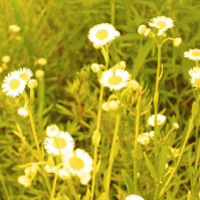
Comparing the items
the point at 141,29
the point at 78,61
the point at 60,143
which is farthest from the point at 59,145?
the point at 78,61

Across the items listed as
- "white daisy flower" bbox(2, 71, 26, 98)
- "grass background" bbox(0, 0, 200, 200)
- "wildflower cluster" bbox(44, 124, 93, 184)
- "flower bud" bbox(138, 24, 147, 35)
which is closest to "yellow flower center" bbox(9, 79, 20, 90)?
"white daisy flower" bbox(2, 71, 26, 98)

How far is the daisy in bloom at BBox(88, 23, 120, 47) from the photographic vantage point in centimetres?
66

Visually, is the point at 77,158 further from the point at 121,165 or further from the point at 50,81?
the point at 50,81

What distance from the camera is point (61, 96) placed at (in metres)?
1.46

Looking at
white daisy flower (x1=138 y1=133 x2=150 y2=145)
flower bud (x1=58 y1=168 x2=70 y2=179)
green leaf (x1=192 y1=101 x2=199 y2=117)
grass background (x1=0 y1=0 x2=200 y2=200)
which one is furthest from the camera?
grass background (x1=0 y1=0 x2=200 y2=200)

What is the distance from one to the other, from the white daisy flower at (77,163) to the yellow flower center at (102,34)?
0.64 feet

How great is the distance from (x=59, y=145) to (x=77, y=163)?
0.04 m

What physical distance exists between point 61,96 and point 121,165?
0.50m

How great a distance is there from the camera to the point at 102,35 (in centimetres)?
68

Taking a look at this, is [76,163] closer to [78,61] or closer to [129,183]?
[129,183]

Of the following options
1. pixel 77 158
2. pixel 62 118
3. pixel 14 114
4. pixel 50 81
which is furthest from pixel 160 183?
pixel 50 81

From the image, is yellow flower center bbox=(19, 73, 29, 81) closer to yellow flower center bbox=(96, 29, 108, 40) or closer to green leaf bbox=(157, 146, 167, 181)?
yellow flower center bbox=(96, 29, 108, 40)

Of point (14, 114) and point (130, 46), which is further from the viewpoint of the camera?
point (130, 46)

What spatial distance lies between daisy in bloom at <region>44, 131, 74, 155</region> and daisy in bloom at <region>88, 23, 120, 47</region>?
0.15 metres
